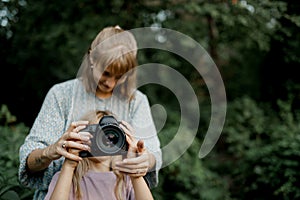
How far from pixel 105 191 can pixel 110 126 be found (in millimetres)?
374

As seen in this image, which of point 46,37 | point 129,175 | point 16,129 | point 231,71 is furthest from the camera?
point 231,71

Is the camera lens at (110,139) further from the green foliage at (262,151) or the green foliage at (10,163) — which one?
the green foliage at (262,151)

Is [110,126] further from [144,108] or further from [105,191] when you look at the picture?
[144,108]

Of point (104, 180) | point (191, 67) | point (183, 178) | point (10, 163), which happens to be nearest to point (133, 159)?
point (104, 180)

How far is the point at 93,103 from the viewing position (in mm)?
2357

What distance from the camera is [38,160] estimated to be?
6.71ft

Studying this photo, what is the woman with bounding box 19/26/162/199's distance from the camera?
2160 mm

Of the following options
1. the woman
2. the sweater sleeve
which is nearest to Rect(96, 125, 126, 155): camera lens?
the woman

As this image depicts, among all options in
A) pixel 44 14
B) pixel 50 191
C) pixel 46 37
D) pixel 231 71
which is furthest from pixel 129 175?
pixel 231 71

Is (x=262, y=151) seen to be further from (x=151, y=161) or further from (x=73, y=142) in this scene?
(x=73, y=142)

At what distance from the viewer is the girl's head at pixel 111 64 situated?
2.21 meters

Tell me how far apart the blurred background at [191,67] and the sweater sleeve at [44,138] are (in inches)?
30.9

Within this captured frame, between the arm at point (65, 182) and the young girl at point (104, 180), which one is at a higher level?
the arm at point (65, 182)

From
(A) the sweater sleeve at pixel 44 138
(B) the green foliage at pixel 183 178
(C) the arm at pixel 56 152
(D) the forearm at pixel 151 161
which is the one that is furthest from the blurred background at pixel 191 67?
(D) the forearm at pixel 151 161
